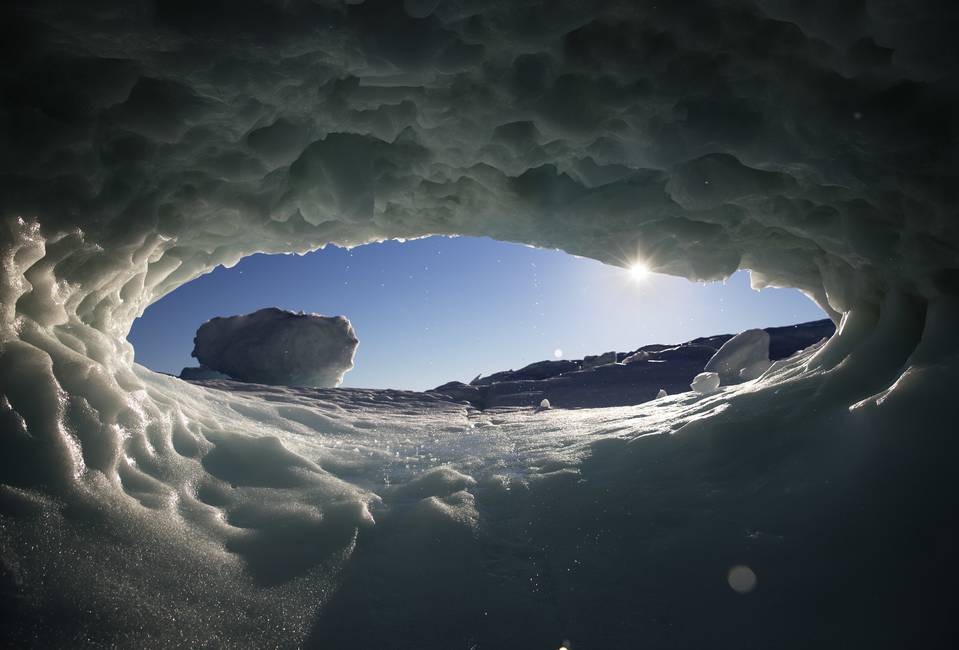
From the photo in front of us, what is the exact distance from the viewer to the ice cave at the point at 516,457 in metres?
1.83

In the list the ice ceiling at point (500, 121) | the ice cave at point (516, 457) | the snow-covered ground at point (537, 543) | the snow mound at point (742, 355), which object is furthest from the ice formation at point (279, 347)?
the snow-covered ground at point (537, 543)

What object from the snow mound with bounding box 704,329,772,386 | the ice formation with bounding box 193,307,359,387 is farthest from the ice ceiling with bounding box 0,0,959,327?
the ice formation with bounding box 193,307,359,387

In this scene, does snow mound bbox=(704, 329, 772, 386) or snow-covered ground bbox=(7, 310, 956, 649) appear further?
snow mound bbox=(704, 329, 772, 386)

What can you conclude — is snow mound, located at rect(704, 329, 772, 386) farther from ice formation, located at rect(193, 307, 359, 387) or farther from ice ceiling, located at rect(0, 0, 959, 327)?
ice formation, located at rect(193, 307, 359, 387)

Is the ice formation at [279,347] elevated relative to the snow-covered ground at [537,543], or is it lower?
elevated

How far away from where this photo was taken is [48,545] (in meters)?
1.91

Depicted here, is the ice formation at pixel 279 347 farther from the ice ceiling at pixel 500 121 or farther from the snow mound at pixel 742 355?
the ice ceiling at pixel 500 121

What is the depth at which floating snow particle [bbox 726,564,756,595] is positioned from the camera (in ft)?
5.98

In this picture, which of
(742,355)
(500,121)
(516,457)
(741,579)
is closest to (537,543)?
(741,579)

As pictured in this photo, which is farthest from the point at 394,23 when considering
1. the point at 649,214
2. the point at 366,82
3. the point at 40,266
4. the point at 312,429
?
the point at 312,429

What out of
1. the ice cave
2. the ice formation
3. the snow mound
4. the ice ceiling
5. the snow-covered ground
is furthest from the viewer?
the ice formation

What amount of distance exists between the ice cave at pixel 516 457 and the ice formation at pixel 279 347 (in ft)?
46.3

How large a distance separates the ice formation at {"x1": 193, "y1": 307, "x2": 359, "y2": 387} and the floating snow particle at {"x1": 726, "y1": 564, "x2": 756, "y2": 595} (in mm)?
16812

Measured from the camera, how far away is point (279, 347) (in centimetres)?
1697
